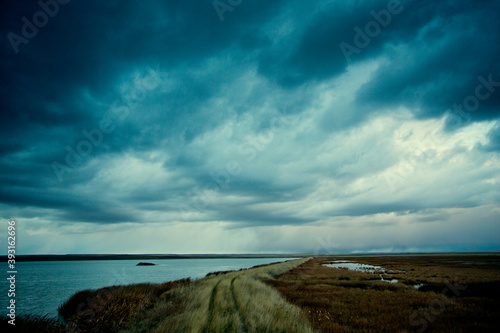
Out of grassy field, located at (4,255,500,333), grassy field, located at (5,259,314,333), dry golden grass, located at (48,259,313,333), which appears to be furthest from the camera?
grassy field, located at (4,255,500,333)

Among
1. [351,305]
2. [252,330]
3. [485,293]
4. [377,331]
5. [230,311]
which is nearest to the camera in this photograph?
[252,330]

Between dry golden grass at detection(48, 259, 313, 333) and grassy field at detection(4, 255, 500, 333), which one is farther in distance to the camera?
grassy field at detection(4, 255, 500, 333)

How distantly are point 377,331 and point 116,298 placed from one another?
52.1 feet

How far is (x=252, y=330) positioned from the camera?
999cm

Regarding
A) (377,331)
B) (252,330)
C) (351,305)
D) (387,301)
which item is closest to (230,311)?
(252,330)

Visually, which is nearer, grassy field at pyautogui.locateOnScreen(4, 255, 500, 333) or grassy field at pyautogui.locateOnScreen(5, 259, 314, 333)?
grassy field at pyautogui.locateOnScreen(5, 259, 314, 333)

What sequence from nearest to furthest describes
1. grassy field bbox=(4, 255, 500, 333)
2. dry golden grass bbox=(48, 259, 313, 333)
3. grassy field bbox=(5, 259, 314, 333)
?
grassy field bbox=(5, 259, 314, 333), dry golden grass bbox=(48, 259, 313, 333), grassy field bbox=(4, 255, 500, 333)

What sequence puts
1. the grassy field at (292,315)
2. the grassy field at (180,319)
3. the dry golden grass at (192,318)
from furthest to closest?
1. the grassy field at (292,315)
2. the dry golden grass at (192,318)
3. the grassy field at (180,319)

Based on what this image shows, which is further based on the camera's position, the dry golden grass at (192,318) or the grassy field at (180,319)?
the dry golden grass at (192,318)

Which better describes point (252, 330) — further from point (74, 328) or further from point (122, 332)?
point (74, 328)

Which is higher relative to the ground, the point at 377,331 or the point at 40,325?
the point at 40,325

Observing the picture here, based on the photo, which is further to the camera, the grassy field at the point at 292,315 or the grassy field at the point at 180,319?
the grassy field at the point at 292,315

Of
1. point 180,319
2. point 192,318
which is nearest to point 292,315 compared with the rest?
point 192,318

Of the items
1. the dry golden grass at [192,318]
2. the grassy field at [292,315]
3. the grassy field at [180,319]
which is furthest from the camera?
the grassy field at [292,315]
